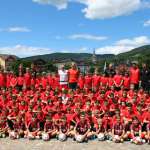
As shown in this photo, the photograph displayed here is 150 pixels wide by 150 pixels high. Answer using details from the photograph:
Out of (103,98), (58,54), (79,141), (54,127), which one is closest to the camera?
(79,141)

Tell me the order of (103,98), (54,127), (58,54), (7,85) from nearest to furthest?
(54,127) → (103,98) → (7,85) → (58,54)

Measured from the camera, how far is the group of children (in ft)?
47.3

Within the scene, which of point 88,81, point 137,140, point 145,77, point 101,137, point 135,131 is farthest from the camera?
point 88,81

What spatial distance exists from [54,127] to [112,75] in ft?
19.8

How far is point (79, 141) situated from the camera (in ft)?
45.5

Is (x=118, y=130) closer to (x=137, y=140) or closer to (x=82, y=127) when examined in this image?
(x=137, y=140)

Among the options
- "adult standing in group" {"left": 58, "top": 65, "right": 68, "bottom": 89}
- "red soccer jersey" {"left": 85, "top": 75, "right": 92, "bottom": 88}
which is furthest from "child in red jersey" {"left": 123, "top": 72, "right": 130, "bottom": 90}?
"adult standing in group" {"left": 58, "top": 65, "right": 68, "bottom": 89}

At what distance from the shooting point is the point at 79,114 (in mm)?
15266

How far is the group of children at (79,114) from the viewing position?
14414mm

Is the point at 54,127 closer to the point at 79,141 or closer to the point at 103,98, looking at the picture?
the point at 79,141

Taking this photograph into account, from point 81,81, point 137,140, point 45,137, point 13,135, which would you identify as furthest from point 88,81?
point 137,140

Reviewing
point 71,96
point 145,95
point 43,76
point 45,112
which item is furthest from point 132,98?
point 43,76

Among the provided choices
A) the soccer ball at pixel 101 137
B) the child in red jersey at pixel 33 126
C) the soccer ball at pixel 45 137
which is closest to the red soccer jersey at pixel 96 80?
the child in red jersey at pixel 33 126

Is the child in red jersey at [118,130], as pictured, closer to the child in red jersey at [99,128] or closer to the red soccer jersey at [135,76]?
the child in red jersey at [99,128]
